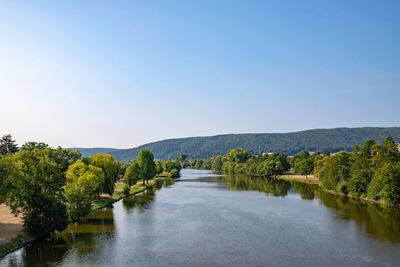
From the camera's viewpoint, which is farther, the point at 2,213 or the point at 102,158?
the point at 102,158

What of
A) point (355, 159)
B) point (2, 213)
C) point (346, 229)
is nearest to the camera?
point (346, 229)

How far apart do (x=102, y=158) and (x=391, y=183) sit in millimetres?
44554

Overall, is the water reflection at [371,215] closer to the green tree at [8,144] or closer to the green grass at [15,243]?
the green grass at [15,243]

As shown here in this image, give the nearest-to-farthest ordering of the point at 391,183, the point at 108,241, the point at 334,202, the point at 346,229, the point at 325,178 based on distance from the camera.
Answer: the point at 108,241 → the point at 346,229 → the point at 391,183 → the point at 334,202 → the point at 325,178

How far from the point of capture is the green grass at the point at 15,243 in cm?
3167

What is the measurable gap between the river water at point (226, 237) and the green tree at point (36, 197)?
1.78 m

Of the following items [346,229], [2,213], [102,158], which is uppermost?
[102,158]

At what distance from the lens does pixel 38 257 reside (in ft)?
102

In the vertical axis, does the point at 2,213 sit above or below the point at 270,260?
above

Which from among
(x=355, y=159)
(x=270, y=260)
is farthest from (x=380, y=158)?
(x=270, y=260)

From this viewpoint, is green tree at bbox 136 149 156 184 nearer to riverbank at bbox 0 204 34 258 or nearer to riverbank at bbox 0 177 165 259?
riverbank at bbox 0 177 165 259

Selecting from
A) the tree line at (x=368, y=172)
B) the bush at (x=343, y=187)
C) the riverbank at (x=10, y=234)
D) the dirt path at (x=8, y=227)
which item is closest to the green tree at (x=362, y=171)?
the tree line at (x=368, y=172)

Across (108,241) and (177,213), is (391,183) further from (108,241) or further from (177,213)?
(108,241)

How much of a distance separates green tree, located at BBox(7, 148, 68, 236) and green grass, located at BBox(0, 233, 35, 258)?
1049 mm
